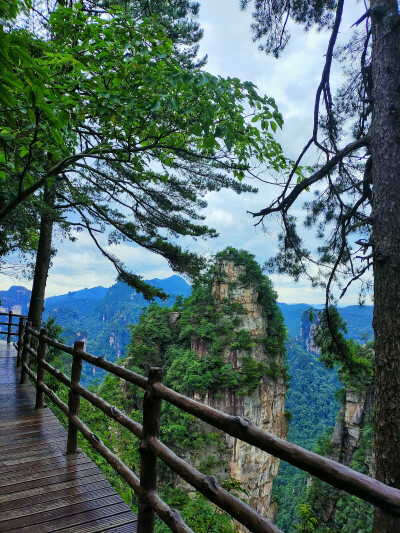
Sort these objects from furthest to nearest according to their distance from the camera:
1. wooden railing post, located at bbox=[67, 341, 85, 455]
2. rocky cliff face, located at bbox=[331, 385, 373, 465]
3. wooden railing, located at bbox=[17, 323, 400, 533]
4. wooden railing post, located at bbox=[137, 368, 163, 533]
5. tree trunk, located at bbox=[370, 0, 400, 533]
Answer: rocky cliff face, located at bbox=[331, 385, 373, 465] → tree trunk, located at bbox=[370, 0, 400, 533] → wooden railing post, located at bbox=[67, 341, 85, 455] → wooden railing post, located at bbox=[137, 368, 163, 533] → wooden railing, located at bbox=[17, 323, 400, 533]

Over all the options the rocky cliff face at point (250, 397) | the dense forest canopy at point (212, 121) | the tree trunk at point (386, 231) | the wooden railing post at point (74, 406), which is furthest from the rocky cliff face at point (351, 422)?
the wooden railing post at point (74, 406)

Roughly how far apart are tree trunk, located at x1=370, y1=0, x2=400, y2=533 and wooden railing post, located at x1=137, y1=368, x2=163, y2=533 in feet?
7.15

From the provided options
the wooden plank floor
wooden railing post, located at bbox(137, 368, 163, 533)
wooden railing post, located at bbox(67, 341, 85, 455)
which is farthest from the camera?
wooden railing post, located at bbox(67, 341, 85, 455)

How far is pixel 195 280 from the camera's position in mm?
7402

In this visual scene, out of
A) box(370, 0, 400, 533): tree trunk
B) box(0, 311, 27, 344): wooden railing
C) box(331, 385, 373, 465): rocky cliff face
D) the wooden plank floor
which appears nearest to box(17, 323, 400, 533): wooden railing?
the wooden plank floor

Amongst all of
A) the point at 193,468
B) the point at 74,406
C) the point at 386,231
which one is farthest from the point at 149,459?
the point at 386,231

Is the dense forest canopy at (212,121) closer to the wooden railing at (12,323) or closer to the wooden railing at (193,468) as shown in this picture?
the wooden railing at (193,468)

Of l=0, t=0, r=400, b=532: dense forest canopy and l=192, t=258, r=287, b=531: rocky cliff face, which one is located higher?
l=0, t=0, r=400, b=532: dense forest canopy

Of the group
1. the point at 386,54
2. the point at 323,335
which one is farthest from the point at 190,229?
the point at 386,54

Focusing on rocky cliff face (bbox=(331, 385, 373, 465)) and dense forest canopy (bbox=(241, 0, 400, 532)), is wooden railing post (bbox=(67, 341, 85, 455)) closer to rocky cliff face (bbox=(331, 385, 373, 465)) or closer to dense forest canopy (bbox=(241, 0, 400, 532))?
dense forest canopy (bbox=(241, 0, 400, 532))

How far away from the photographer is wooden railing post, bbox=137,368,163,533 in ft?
5.55

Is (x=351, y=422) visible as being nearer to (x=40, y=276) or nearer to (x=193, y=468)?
(x=40, y=276)

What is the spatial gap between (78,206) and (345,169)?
572 cm

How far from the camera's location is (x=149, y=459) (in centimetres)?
171
